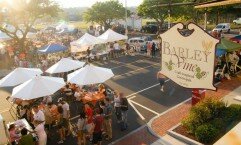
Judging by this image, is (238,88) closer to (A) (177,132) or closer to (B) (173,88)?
(B) (173,88)

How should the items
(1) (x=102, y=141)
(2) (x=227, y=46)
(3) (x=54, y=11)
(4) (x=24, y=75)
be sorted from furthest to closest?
1. (3) (x=54, y=11)
2. (2) (x=227, y=46)
3. (4) (x=24, y=75)
4. (1) (x=102, y=141)

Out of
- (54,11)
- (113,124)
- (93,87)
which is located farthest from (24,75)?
(54,11)

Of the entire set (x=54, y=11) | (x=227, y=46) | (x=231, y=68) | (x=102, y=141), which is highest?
(x=54, y=11)

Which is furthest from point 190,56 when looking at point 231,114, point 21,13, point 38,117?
point 21,13

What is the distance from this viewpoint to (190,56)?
331 inches

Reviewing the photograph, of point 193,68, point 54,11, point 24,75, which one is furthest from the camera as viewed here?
point 54,11

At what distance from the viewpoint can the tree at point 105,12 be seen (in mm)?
50156

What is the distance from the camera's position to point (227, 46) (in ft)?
57.6

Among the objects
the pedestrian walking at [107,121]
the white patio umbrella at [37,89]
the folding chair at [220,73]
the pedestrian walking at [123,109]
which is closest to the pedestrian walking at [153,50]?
the folding chair at [220,73]

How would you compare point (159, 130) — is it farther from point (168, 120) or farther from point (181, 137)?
point (181, 137)

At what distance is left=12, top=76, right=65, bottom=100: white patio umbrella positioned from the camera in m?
12.9

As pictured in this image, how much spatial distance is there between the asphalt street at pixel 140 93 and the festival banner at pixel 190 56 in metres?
4.94

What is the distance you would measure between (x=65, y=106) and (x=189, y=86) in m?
6.16

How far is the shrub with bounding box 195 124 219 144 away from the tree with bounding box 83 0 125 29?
136 feet
